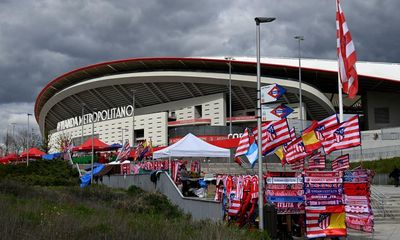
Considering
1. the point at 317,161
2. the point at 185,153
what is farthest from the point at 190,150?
the point at 317,161

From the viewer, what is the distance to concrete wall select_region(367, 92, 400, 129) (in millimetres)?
63812

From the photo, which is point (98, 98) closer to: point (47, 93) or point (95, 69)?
point (95, 69)

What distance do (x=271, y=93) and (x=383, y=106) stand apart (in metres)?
58.8

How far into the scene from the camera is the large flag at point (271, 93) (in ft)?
36.5

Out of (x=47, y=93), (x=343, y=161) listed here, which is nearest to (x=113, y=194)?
(x=343, y=161)

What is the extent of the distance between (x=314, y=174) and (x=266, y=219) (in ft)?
5.01

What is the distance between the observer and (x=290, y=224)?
10805mm

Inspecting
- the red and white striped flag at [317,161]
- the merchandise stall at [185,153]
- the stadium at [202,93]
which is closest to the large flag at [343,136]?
the red and white striped flag at [317,161]

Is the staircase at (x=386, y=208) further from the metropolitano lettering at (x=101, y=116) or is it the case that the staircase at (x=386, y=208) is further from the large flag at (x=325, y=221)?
the metropolitano lettering at (x=101, y=116)

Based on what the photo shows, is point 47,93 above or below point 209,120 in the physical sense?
above

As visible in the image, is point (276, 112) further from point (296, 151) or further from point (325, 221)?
point (296, 151)

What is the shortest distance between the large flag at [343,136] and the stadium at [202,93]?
37.8 meters

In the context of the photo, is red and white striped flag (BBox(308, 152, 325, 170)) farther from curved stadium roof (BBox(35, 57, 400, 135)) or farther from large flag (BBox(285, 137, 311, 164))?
curved stadium roof (BBox(35, 57, 400, 135))

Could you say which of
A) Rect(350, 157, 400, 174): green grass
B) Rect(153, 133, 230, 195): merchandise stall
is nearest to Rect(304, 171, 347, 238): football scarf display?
Rect(153, 133, 230, 195): merchandise stall
